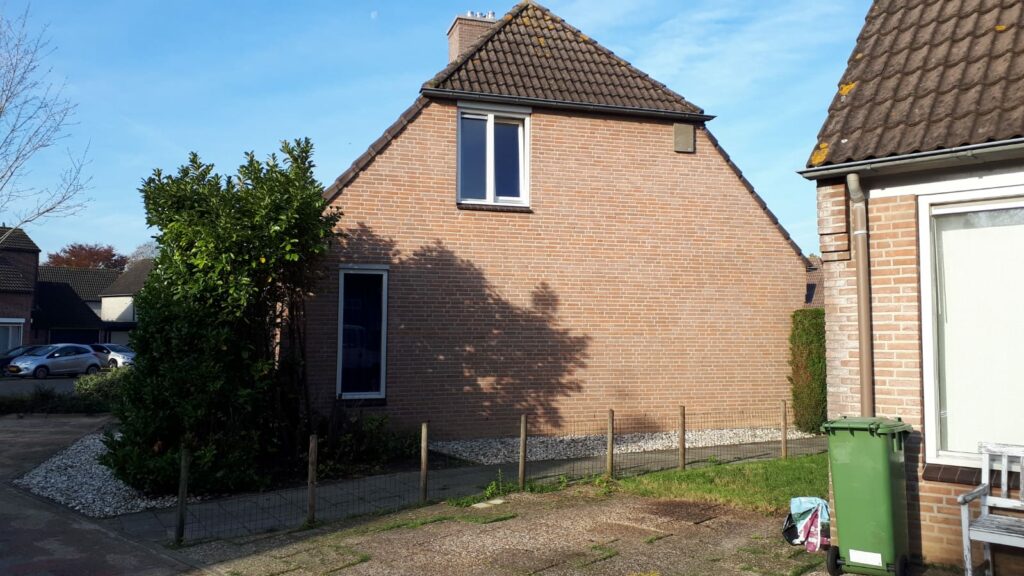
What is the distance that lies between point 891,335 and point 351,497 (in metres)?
6.17

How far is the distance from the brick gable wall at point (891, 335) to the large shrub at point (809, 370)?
832 cm

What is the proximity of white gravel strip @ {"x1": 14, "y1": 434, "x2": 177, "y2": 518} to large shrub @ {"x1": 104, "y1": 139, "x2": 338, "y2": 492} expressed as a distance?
27cm

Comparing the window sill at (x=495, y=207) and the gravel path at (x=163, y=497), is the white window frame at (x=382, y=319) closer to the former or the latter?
the gravel path at (x=163, y=497)

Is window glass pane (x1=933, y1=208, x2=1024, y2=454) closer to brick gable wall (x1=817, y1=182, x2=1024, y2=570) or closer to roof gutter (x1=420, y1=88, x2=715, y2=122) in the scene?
brick gable wall (x1=817, y1=182, x2=1024, y2=570)

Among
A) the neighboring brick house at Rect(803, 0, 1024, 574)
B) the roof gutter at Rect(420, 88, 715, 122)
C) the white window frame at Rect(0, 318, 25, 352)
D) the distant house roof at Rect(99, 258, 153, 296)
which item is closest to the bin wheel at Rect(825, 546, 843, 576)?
the neighboring brick house at Rect(803, 0, 1024, 574)

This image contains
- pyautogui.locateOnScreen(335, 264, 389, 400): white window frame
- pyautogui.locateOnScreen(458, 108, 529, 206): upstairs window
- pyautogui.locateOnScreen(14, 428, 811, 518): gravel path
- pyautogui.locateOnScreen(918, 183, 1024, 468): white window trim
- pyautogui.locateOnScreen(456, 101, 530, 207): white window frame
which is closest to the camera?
pyautogui.locateOnScreen(918, 183, 1024, 468): white window trim

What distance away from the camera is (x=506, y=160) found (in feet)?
46.6

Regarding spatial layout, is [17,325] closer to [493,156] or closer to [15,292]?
[15,292]

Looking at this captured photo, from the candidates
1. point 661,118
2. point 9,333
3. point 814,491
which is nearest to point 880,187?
point 814,491

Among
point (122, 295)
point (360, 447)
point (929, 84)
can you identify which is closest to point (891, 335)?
point (929, 84)

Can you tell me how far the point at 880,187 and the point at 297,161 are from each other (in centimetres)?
716

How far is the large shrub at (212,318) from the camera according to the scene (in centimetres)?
967

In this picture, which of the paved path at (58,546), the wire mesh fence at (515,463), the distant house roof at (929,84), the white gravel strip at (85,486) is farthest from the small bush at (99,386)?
the distant house roof at (929,84)

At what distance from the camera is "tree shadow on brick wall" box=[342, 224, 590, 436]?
43.1ft
